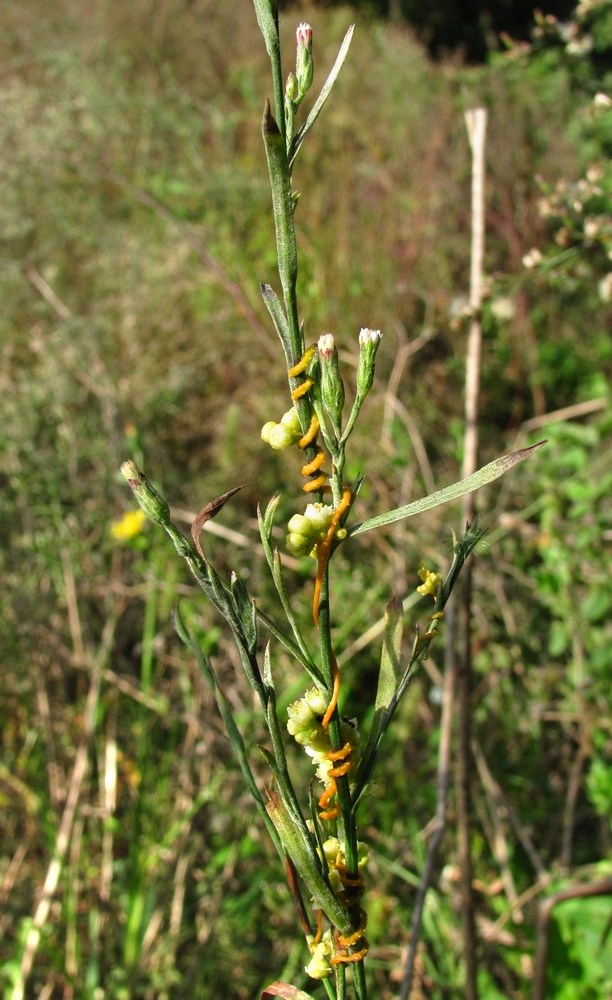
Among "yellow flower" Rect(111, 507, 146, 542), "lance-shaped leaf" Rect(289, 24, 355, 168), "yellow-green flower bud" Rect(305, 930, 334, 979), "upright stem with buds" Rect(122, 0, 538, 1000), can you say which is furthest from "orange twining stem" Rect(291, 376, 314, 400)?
"yellow flower" Rect(111, 507, 146, 542)

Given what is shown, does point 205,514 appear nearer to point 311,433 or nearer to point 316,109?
point 311,433

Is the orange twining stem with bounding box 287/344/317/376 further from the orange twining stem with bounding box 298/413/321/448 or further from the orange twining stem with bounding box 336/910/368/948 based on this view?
the orange twining stem with bounding box 336/910/368/948

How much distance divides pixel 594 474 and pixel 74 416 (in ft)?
5.76

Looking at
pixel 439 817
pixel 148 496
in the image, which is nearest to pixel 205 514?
pixel 148 496

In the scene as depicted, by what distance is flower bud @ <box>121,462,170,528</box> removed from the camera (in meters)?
0.43

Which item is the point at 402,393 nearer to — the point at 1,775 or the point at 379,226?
the point at 379,226

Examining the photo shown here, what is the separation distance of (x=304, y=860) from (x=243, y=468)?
2.45 m

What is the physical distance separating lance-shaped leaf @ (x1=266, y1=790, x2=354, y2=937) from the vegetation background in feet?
2.12

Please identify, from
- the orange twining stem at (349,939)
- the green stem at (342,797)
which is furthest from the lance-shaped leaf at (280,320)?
the orange twining stem at (349,939)

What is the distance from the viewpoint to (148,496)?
16.9 inches

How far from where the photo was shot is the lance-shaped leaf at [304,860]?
46 cm

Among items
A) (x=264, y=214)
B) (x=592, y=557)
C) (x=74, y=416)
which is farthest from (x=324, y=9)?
(x=592, y=557)

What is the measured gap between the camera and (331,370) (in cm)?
41

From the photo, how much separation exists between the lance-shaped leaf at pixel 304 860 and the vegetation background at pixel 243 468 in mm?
645
